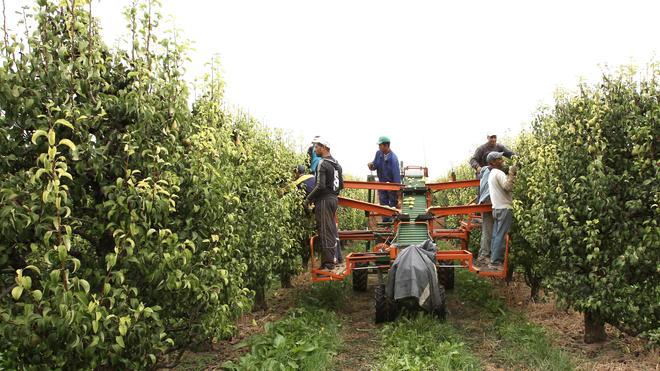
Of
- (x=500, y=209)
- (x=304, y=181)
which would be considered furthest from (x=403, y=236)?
(x=304, y=181)

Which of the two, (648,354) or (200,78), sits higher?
(200,78)

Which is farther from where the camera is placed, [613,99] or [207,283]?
[613,99]

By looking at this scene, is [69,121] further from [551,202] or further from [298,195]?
[298,195]

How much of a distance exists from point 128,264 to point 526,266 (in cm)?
643

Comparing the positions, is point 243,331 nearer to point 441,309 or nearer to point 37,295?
point 441,309

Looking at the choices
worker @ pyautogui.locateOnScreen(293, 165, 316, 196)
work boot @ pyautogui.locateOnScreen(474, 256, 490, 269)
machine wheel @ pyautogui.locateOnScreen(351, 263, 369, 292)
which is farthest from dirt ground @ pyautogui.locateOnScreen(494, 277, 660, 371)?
worker @ pyautogui.locateOnScreen(293, 165, 316, 196)

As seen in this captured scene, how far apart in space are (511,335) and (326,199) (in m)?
3.18

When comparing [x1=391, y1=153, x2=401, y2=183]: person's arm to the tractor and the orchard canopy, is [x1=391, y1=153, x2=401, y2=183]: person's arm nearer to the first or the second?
the tractor

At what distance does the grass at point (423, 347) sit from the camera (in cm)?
559

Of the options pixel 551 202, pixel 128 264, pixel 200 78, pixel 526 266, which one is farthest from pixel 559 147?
pixel 128 264

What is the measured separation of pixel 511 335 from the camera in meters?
6.71

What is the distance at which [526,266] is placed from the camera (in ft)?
27.6

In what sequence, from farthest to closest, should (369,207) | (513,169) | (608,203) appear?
(369,207) → (513,169) → (608,203)

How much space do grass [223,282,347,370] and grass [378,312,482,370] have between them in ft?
2.12
